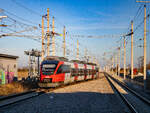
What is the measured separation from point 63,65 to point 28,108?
10.6m

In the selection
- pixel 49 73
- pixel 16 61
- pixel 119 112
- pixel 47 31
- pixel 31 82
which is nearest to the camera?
pixel 119 112

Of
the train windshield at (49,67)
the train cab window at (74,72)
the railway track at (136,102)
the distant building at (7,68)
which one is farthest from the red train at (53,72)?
the distant building at (7,68)

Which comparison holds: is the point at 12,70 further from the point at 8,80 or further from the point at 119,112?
the point at 119,112

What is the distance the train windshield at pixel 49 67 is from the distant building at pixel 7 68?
689 centimetres

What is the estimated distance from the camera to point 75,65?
25344mm

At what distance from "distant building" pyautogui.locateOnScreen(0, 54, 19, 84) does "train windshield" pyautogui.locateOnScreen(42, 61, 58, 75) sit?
689 cm

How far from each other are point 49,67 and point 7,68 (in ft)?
28.0

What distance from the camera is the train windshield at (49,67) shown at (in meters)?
18.1

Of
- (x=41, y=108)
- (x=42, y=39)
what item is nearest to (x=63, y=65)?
(x=42, y=39)

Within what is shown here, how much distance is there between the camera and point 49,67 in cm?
1830

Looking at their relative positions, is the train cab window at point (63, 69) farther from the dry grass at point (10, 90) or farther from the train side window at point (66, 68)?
the dry grass at point (10, 90)

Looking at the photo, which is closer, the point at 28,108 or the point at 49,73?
the point at 28,108

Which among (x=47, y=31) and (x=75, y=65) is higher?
(x=47, y=31)

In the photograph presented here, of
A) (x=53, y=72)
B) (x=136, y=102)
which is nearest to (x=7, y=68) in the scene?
(x=53, y=72)
